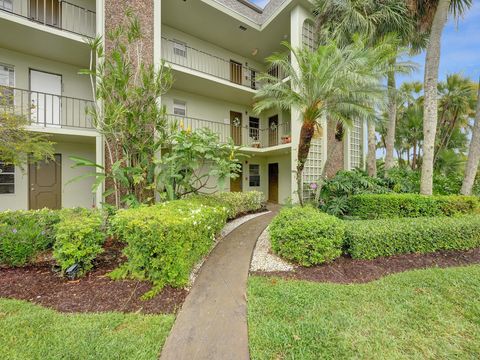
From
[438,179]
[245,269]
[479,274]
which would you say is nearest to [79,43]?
[245,269]

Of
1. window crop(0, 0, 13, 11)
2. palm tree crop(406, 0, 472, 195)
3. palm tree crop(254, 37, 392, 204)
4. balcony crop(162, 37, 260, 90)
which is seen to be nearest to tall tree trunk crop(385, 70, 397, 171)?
palm tree crop(406, 0, 472, 195)

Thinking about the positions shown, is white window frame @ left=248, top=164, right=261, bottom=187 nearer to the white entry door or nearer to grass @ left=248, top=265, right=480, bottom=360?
the white entry door

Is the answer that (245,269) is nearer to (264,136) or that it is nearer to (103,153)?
(103,153)

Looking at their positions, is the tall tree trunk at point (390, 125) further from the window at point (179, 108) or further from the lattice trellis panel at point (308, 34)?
the window at point (179, 108)

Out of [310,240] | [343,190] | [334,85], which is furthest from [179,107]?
[310,240]

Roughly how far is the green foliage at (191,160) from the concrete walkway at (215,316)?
7.18 ft

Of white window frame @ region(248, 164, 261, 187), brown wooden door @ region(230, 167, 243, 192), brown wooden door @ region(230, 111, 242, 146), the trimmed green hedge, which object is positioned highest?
brown wooden door @ region(230, 111, 242, 146)

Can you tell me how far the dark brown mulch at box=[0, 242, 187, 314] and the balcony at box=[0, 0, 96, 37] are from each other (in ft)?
29.5

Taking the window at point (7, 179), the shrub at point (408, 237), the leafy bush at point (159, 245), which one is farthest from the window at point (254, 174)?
the window at point (7, 179)

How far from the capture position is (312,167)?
1092cm

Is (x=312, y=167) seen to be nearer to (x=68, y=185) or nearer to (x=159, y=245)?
(x=159, y=245)

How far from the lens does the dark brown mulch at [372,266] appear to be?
4.21 meters

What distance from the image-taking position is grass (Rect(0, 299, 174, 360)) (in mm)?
2404

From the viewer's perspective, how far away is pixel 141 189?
657 centimetres
